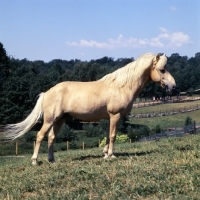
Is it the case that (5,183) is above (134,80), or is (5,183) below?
below

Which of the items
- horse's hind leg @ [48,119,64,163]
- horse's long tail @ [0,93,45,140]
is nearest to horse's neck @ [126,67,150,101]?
horse's hind leg @ [48,119,64,163]

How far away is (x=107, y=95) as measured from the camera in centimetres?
988

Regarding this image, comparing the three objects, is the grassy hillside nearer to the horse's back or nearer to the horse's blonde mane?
the horse's back

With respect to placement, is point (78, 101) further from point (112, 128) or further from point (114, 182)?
point (114, 182)

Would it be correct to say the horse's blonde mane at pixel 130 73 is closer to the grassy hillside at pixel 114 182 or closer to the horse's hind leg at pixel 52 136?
the horse's hind leg at pixel 52 136

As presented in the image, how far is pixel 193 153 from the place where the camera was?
8.48 metres

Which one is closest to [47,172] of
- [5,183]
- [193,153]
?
[5,183]

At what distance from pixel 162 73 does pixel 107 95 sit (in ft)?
4.67

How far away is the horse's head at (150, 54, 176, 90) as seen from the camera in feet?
32.7

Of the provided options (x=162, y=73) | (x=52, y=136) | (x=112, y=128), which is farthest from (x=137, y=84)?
(x=52, y=136)

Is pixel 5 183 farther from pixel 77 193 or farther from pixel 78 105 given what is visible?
pixel 78 105

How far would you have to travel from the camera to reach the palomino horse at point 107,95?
9.88 m

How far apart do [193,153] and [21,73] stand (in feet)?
265

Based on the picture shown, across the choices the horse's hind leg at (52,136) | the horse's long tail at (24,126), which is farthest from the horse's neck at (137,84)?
the horse's long tail at (24,126)
